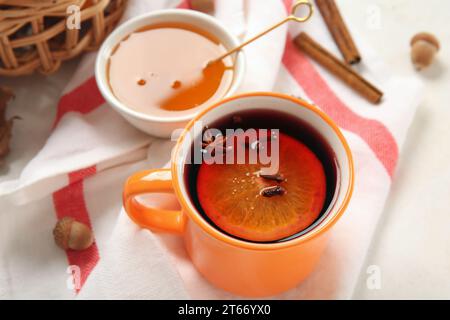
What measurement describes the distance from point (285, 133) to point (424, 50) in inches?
13.9

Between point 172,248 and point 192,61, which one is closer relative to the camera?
point 172,248

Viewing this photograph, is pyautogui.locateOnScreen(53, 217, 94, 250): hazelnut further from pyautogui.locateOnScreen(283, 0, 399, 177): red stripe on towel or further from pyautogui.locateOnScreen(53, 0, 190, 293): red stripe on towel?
pyautogui.locateOnScreen(283, 0, 399, 177): red stripe on towel

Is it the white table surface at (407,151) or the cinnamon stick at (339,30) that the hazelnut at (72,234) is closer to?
the white table surface at (407,151)

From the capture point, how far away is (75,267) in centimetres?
83

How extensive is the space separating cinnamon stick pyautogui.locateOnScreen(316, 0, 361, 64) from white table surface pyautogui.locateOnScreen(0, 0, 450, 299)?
1.3 inches

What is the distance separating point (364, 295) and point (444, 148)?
262 mm

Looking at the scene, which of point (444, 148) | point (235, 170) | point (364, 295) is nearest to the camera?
point (235, 170)

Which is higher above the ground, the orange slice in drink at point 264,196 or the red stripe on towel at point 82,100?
the orange slice in drink at point 264,196

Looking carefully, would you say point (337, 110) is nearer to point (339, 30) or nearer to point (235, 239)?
point (339, 30)

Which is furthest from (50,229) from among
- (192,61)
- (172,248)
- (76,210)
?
(192,61)

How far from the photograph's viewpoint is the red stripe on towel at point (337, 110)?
849mm

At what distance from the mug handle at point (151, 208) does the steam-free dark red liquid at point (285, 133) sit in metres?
0.03

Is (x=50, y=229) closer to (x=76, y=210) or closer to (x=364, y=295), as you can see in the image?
(x=76, y=210)

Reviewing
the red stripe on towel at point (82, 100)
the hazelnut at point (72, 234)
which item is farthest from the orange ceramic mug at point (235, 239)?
the red stripe on towel at point (82, 100)
